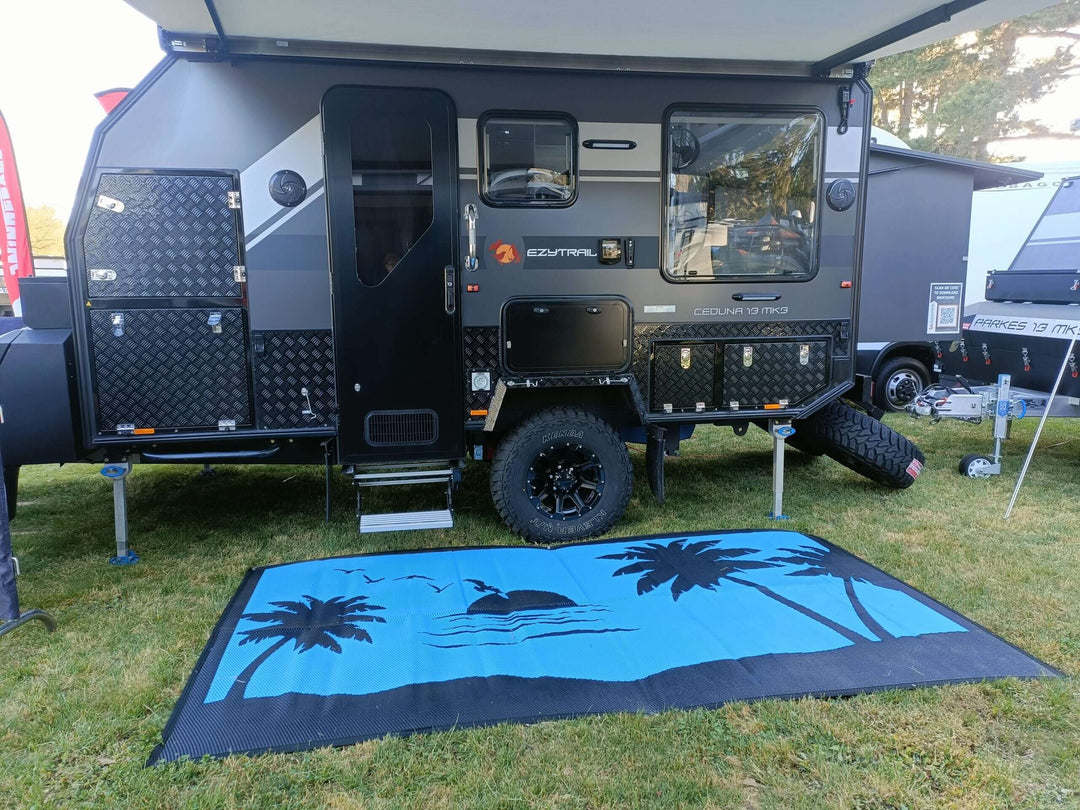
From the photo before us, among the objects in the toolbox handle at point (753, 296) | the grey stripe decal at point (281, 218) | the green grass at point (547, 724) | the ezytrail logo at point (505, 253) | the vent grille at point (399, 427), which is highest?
the grey stripe decal at point (281, 218)

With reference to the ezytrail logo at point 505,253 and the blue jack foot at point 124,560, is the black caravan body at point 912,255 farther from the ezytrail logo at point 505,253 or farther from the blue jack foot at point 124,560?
the blue jack foot at point 124,560

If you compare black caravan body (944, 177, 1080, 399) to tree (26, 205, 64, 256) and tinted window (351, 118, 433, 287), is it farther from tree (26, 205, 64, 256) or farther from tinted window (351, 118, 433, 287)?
tree (26, 205, 64, 256)

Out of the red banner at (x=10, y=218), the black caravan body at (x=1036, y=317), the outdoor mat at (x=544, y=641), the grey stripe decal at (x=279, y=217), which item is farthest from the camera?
the red banner at (x=10, y=218)

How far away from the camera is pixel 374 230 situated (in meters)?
4.03

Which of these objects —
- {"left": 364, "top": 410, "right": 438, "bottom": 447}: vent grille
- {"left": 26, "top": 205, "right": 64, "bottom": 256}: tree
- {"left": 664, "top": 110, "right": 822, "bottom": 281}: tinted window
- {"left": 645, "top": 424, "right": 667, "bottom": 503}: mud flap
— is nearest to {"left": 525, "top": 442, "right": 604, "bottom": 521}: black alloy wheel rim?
→ {"left": 645, "top": 424, "right": 667, "bottom": 503}: mud flap

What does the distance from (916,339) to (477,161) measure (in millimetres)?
5808

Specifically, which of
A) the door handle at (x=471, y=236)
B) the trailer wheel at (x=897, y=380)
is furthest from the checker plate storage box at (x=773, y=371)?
the trailer wheel at (x=897, y=380)

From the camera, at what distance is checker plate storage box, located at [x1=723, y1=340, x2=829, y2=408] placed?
179 inches

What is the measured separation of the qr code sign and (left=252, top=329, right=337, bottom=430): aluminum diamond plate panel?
657 centimetres

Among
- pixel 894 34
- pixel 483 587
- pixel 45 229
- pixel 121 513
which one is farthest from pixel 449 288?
pixel 45 229

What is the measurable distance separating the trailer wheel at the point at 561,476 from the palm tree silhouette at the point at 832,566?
39.9 inches

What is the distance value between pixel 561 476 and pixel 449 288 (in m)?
1.30

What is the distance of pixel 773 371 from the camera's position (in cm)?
461

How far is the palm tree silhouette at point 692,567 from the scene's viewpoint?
366 cm
